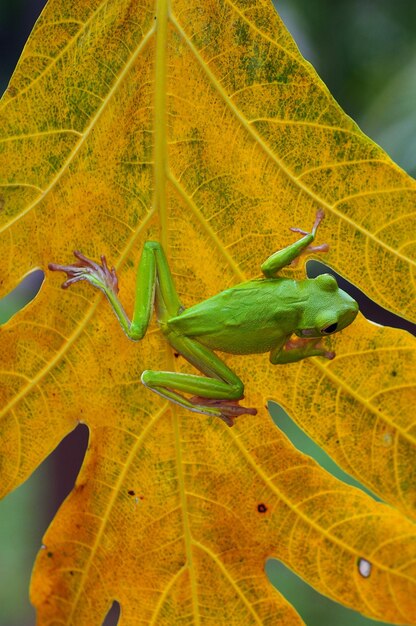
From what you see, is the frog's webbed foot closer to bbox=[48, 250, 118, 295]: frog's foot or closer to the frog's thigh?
the frog's thigh

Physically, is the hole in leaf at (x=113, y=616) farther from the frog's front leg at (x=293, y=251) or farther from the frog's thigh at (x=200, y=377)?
the frog's front leg at (x=293, y=251)

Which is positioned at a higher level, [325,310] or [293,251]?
[293,251]

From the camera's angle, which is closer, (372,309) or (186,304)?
(186,304)

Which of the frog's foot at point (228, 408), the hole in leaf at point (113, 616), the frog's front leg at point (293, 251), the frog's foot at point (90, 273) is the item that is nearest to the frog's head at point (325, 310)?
the frog's front leg at point (293, 251)

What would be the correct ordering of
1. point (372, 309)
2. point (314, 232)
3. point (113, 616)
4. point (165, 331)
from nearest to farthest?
point (314, 232) → point (165, 331) → point (372, 309) → point (113, 616)

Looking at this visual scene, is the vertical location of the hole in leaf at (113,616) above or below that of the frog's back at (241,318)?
below

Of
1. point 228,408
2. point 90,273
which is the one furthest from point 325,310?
point 90,273

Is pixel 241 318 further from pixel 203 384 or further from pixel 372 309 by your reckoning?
pixel 372 309
